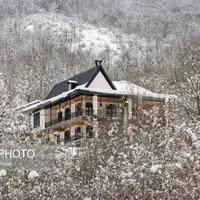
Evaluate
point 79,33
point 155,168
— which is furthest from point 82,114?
point 79,33

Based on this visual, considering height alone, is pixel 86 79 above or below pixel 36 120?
above

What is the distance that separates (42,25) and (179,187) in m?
118

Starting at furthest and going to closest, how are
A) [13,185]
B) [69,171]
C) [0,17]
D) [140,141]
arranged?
[0,17]
[140,141]
[69,171]
[13,185]

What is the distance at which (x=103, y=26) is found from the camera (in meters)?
137

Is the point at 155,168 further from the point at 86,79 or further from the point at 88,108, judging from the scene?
the point at 86,79

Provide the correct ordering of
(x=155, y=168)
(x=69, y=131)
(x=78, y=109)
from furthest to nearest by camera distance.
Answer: (x=69, y=131) → (x=78, y=109) → (x=155, y=168)

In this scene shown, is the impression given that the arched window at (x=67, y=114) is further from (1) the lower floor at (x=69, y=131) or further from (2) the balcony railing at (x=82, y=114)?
(1) the lower floor at (x=69, y=131)

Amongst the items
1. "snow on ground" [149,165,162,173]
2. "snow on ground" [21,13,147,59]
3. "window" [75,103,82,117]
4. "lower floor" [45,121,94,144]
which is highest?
"snow on ground" [21,13,147,59]

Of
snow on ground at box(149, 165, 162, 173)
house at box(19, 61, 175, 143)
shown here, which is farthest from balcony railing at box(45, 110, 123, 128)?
snow on ground at box(149, 165, 162, 173)

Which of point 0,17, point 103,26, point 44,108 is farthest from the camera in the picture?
point 103,26

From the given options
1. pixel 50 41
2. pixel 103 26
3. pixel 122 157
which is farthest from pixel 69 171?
pixel 103 26

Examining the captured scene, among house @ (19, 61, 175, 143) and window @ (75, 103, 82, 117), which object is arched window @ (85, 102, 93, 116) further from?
window @ (75, 103, 82, 117)

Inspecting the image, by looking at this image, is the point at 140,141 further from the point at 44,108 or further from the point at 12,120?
the point at 44,108

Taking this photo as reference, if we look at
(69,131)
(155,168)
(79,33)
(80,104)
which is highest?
(79,33)
